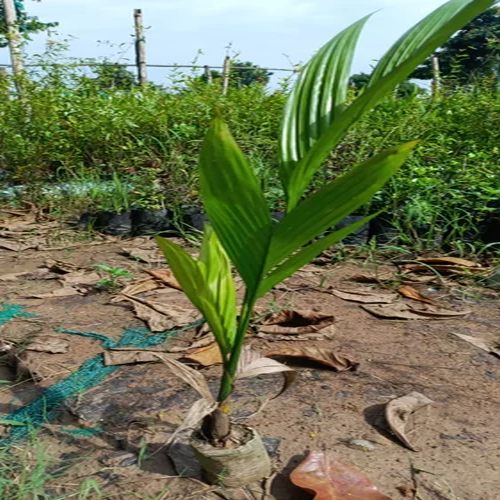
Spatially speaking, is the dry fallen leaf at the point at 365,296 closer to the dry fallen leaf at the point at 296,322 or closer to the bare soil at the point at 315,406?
the bare soil at the point at 315,406

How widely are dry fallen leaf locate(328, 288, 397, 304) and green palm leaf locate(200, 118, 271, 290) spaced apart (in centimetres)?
143

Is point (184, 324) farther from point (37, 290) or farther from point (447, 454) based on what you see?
point (447, 454)

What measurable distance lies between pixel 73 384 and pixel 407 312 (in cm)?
124

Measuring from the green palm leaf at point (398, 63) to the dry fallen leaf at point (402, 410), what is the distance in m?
0.77

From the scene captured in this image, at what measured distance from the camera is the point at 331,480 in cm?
144

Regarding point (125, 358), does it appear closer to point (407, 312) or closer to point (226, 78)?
point (407, 312)

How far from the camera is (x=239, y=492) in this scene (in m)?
1.42

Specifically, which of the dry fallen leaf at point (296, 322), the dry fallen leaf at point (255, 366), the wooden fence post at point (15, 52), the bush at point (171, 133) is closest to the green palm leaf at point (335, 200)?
the dry fallen leaf at point (255, 366)

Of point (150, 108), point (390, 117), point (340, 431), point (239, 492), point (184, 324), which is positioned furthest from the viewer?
point (150, 108)

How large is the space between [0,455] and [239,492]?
0.55 m

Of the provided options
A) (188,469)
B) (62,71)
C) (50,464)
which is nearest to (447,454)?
(188,469)

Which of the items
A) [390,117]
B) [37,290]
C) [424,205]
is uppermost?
[390,117]

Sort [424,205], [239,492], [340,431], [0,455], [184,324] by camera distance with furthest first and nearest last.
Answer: [424,205], [184,324], [340,431], [0,455], [239,492]

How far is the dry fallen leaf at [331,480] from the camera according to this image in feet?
4.58
